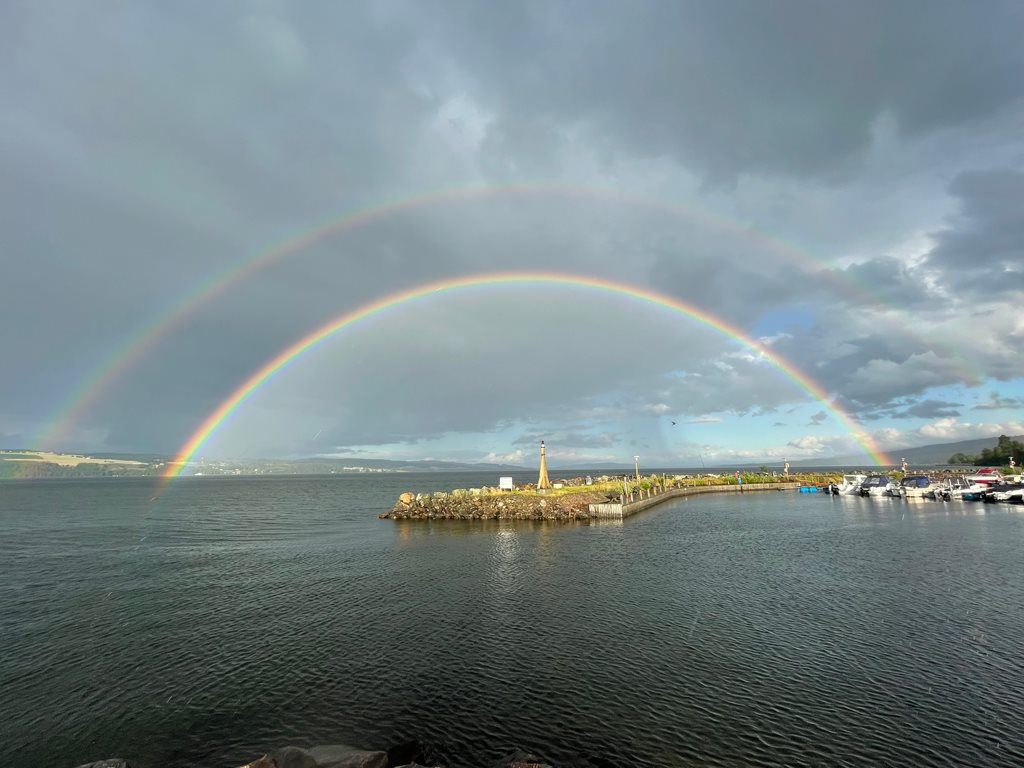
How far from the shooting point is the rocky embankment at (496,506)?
63.6 metres

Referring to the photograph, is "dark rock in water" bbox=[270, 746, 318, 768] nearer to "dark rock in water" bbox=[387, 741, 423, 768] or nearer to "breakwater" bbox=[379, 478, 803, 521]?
"dark rock in water" bbox=[387, 741, 423, 768]

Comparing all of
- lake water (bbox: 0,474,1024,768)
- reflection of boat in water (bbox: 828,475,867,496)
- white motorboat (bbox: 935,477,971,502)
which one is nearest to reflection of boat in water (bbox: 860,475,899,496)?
reflection of boat in water (bbox: 828,475,867,496)

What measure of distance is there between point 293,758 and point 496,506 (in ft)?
175

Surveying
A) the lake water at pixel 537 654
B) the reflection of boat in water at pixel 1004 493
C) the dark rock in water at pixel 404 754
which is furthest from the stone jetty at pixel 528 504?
the dark rock in water at pixel 404 754

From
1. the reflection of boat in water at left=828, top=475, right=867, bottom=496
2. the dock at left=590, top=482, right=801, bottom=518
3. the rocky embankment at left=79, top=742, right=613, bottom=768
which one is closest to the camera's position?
the rocky embankment at left=79, top=742, right=613, bottom=768

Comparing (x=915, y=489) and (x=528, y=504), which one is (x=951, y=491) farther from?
(x=528, y=504)

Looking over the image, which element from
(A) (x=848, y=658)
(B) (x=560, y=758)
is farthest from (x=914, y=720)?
(B) (x=560, y=758)

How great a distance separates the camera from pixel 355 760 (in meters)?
13.0

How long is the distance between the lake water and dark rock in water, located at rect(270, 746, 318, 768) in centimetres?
144

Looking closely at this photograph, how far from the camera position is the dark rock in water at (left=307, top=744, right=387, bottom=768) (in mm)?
12945

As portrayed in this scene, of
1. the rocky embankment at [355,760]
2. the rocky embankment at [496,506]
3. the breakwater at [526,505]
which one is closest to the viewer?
the rocky embankment at [355,760]

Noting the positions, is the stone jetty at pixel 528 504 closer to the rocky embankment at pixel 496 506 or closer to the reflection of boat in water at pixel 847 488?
the rocky embankment at pixel 496 506

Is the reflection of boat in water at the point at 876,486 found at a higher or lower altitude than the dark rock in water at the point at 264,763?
higher

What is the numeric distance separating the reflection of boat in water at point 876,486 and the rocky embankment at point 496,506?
55363 millimetres
